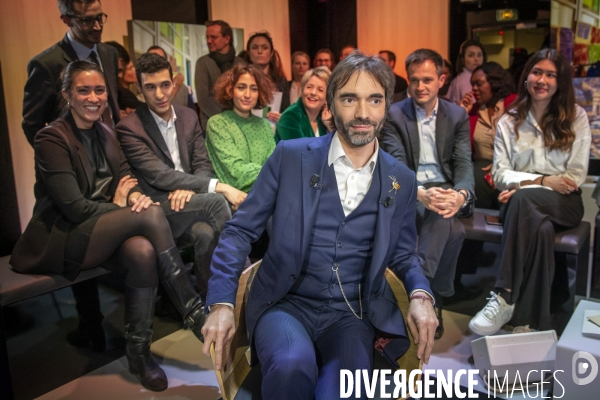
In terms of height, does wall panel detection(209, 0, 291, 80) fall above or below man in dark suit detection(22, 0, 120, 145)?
above

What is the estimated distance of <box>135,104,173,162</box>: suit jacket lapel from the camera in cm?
322

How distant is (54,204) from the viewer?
8.70 ft

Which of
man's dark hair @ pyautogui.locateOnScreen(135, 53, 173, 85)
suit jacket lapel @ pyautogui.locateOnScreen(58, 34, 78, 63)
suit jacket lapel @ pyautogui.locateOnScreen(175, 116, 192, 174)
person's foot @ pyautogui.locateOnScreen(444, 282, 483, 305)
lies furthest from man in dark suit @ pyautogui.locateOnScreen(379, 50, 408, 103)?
suit jacket lapel @ pyautogui.locateOnScreen(58, 34, 78, 63)

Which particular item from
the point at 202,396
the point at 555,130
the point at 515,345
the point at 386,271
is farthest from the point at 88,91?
the point at 555,130

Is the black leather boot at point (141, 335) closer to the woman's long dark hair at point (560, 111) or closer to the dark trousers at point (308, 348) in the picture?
the dark trousers at point (308, 348)

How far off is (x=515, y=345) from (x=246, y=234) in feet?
4.40

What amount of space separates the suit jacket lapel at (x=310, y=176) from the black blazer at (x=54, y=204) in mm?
1205

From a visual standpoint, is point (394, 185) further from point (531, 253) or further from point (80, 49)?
point (80, 49)

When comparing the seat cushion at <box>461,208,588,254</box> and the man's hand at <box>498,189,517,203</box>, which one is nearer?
the seat cushion at <box>461,208,588,254</box>

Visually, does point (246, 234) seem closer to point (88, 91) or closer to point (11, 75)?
point (88, 91)

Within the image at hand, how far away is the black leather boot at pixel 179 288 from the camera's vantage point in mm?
2666

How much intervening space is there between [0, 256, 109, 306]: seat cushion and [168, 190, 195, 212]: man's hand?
56 centimetres

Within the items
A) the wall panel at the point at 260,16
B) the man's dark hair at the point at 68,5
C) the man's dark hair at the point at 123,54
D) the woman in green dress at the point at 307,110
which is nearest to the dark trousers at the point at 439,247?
the woman in green dress at the point at 307,110

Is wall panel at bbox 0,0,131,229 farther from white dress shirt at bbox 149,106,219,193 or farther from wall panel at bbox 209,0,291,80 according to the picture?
wall panel at bbox 209,0,291,80
